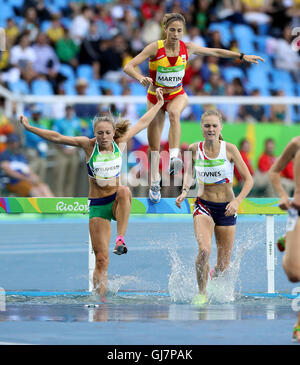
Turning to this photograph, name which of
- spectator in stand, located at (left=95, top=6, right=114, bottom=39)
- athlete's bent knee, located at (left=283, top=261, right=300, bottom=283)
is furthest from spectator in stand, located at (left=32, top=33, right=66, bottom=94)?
athlete's bent knee, located at (left=283, top=261, right=300, bottom=283)

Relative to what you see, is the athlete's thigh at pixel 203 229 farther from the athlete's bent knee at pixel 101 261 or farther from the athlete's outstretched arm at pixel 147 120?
the athlete's outstretched arm at pixel 147 120

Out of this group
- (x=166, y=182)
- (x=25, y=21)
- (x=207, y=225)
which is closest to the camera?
(x=207, y=225)

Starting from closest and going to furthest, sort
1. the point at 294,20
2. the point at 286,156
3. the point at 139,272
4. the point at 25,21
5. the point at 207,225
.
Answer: the point at 286,156, the point at 207,225, the point at 139,272, the point at 25,21, the point at 294,20

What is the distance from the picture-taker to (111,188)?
10219 millimetres

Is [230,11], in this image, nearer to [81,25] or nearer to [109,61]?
[81,25]

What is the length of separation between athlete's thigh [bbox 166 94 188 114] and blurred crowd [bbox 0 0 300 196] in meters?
5.10

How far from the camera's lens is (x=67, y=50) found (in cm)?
2116

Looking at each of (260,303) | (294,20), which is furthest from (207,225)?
(294,20)

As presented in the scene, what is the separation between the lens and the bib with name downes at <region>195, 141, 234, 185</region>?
10.2 meters

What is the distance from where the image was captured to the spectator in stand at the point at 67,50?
21000 millimetres

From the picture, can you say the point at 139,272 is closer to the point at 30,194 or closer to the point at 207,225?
the point at 207,225

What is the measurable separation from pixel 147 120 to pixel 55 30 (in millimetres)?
11711

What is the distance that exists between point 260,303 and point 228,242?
813 millimetres

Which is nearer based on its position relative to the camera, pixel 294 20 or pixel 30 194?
pixel 30 194
